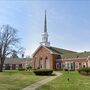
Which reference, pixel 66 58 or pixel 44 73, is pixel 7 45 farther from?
pixel 44 73

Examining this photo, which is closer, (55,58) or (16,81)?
(16,81)

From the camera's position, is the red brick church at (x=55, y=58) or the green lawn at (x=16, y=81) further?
the red brick church at (x=55, y=58)

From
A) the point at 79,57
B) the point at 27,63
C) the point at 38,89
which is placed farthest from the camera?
the point at 27,63

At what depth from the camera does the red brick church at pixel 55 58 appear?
65.4 m

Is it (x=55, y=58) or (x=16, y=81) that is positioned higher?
(x=55, y=58)

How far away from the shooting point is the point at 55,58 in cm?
7156

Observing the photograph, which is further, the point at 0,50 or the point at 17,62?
the point at 17,62

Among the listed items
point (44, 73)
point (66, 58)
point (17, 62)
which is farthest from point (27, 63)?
point (44, 73)

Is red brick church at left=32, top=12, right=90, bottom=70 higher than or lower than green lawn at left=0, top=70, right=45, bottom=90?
higher

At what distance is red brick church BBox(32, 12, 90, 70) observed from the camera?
65.4 meters

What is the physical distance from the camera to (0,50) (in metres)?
70.4

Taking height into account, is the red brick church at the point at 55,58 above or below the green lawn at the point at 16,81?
above

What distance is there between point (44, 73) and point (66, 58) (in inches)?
919

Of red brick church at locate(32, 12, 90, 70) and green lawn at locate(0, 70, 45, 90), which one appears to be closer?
green lawn at locate(0, 70, 45, 90)
